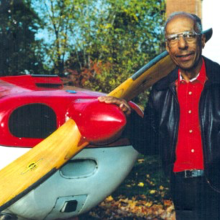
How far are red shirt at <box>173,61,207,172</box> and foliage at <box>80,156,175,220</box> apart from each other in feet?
6.71

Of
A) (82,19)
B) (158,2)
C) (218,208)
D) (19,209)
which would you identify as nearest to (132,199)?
(19,209)

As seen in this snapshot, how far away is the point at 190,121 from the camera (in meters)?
1.85

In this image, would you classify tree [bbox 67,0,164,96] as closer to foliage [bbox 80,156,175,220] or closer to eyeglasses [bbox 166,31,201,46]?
foliage [bbox 80,156,175,220]

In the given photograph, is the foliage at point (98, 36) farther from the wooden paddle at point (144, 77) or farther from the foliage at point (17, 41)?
the wooden paddle at point (144, 77)

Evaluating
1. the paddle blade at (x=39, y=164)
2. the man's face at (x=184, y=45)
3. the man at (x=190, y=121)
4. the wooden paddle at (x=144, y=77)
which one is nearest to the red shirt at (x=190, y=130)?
the man at (x=190, y=121)

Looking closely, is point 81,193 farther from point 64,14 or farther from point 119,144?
point 64,14

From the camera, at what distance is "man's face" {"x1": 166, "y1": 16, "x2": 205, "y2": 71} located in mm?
1706

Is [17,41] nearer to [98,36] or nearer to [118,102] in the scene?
[98,36]

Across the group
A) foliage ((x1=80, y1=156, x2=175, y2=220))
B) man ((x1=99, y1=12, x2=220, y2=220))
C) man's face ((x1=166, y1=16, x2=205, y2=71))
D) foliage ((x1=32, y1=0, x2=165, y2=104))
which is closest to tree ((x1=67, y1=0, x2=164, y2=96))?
foliage ((x1=32, y1=0, x2=165, y2=104))

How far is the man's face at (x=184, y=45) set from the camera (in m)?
1.71

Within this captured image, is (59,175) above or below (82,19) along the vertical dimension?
below

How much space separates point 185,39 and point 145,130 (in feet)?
1.63

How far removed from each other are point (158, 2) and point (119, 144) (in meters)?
5.48

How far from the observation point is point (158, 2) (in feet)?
25.1
